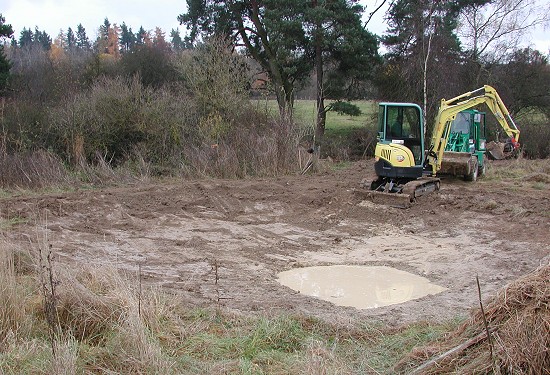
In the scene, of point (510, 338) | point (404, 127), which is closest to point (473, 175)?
point (404, 127)

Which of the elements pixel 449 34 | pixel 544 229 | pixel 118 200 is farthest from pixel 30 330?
pixel 449 34

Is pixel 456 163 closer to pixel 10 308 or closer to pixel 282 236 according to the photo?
pixel 282 236

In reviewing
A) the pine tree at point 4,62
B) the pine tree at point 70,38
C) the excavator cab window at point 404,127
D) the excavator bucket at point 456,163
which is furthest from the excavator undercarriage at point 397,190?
the pine tree at point 70,38

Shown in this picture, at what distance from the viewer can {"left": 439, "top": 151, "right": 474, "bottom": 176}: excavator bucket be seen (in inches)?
630

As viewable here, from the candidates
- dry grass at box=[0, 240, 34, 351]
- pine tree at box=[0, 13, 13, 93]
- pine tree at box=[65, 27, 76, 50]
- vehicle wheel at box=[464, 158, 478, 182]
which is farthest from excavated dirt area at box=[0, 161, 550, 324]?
pine tree at box=[65, 27, 76, 50]

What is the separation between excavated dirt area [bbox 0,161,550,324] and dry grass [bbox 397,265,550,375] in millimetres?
1941

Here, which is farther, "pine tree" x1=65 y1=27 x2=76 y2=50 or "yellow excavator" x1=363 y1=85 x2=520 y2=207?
"pine tree" x1=65 y1=27 x2=76 y2=50

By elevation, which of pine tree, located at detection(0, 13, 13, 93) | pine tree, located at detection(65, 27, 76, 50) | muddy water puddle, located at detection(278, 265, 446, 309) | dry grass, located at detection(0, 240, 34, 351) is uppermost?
pine tree, located at detection(65, 27, 76, 50)

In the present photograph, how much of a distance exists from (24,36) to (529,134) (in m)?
91.4

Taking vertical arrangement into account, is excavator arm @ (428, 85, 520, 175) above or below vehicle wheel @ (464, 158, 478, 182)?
above

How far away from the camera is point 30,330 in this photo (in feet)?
16.8

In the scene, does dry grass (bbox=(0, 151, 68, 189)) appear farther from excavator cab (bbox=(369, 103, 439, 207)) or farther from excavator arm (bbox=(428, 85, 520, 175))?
excavator arm (bbox=(428, 85, 520, 175))

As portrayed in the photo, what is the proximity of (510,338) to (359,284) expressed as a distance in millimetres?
4488

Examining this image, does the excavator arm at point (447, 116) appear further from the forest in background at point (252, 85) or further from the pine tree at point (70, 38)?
the pine tree at point (70, 38)
